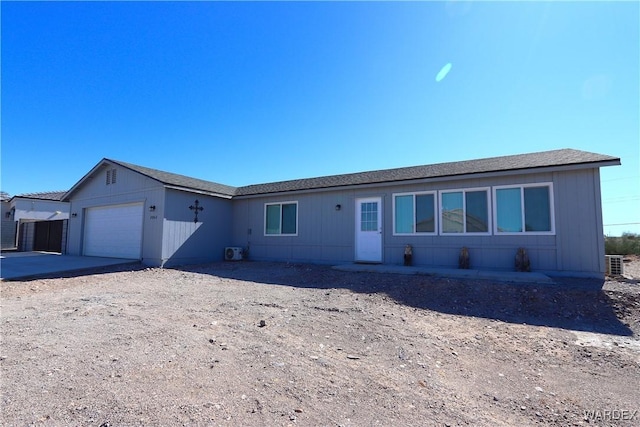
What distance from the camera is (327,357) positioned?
3342mm

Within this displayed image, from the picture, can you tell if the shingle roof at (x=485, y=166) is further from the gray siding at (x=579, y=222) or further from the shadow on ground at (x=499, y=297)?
the shadow on ground at (x=499, y=297)

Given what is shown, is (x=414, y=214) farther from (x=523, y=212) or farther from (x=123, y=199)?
(x=123, y=199)

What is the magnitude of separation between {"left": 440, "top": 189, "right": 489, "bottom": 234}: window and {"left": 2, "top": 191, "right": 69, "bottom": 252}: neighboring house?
16739 mm

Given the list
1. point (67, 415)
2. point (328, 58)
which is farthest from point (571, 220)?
point (67, 415)

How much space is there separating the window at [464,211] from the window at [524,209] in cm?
32

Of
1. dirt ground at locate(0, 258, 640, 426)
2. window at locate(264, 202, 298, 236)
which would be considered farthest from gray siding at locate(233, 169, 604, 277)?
dirt ground at locate(0, 258, 640, 426)

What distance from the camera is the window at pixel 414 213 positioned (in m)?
9.57

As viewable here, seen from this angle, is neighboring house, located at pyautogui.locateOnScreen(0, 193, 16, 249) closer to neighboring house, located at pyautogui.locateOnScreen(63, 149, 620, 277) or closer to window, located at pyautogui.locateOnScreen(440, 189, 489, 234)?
neighboring house, located at pyautogui.locateOnScreen(63, 149, 620, 277)

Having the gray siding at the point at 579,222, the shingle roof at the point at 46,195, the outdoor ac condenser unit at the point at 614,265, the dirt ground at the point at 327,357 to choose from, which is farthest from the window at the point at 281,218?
the shingle roof at the point at 46,195

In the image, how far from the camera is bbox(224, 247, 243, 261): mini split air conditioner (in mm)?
12852

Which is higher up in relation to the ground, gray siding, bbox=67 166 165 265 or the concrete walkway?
gray siding, bbox=67 166 165 265

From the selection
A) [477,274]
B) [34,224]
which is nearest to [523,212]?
[477,274]

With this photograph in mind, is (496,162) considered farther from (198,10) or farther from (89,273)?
(89,273)

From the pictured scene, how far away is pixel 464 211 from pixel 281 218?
6548 mm
